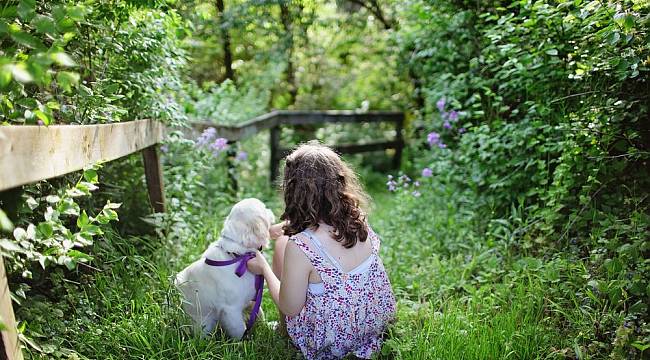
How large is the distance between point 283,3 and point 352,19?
1.81 metres

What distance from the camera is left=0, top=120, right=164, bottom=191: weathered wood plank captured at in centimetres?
155

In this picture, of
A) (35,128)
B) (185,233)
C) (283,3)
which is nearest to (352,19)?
(283,3)

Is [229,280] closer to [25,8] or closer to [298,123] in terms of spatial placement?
[25,8]

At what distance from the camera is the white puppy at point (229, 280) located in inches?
115

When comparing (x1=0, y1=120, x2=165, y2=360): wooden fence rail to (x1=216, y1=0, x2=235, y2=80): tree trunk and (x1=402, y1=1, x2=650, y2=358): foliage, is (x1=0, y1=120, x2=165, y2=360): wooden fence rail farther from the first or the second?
(x1=216, y1=0, x2=235, y2=80): tree trunk

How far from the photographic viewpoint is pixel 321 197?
273 centimetres

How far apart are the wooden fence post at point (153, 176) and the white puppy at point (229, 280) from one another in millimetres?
861

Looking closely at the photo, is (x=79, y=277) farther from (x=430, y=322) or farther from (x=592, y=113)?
(x=592, y=113)

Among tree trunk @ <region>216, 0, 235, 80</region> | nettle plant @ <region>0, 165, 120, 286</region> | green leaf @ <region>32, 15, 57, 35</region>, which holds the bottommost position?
nettle plant @ <region>0, 165, 120, 286</region>

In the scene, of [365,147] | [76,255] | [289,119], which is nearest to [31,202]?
[76,255]

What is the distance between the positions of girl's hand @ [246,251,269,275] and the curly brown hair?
28cm

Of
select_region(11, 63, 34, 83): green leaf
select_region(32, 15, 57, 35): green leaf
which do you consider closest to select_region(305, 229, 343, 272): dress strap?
select_region(32, 15, 57, 35): green leaf

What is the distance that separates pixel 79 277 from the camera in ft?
9.87

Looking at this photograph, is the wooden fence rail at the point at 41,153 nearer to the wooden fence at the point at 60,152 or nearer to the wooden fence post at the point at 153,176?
the wooden fence at the point at 60,152
